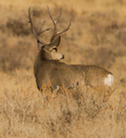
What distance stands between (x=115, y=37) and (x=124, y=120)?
469 inches

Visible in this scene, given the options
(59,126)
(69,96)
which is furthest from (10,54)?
(59,126)

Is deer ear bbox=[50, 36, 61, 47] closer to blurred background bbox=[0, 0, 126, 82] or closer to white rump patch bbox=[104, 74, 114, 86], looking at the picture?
white rump patch bbox=[104, 74, 114, 86]

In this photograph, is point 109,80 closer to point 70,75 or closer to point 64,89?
point 70,75

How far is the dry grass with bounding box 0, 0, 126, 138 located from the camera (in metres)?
5.13

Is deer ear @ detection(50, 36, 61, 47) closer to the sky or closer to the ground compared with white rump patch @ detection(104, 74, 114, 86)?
closer to the sky

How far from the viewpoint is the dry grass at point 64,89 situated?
5133 millimetres

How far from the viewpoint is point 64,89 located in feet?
19.5

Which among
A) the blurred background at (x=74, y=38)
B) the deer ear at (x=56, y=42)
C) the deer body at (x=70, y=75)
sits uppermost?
the deer ear at (x=56, y=42)

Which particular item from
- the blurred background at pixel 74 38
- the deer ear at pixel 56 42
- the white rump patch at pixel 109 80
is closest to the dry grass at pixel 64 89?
the blurred background at pixel 74 38

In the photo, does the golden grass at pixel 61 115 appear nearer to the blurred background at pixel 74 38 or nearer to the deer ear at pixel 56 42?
the deer ear at pixel 56 42

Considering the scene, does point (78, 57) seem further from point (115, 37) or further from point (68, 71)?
point (68, 71)

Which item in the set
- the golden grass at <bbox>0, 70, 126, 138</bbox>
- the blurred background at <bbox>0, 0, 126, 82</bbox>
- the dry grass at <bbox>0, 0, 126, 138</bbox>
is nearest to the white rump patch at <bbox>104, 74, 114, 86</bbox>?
the dry grass at <bbox>0, 0, 126, 138</bbox>

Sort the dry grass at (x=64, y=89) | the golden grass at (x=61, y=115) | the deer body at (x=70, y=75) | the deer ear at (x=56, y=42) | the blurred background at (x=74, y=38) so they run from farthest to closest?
1. the blurred background at (x=74, y=38)
2. the deer ear at (x=56, y=42)
3. the deer body at (x=70, y=75)
4. the dry grass at (x=64, y=89)
5. the golden grass at (x=61, y=115)

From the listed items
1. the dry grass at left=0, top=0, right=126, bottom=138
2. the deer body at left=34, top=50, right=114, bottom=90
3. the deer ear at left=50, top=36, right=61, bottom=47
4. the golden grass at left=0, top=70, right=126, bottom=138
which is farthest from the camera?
the deer ear at left=50, top=36, right=61, bottom=47
